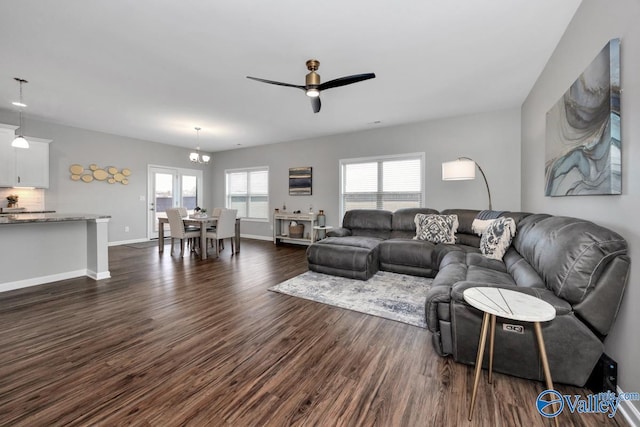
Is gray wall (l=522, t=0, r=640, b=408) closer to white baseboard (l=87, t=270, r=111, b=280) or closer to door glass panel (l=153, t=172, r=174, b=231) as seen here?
white baseboard (l=87, t=270, r=111, b=280)

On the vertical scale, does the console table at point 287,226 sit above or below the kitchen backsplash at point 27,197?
below

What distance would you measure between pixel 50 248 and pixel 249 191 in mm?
4731

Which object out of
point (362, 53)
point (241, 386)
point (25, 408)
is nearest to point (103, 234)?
point (25, 408)

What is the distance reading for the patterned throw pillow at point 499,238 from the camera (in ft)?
9.79

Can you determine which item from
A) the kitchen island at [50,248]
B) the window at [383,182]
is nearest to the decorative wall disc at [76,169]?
the kitchen island at [50,248]

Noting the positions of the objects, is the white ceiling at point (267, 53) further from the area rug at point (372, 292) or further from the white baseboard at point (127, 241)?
the white baseboard at point (127, 241)

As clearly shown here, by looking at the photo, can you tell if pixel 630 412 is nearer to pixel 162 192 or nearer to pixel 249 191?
pixel 249 191

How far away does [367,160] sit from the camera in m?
5.89

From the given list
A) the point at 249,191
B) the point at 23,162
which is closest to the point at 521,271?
the point at 249,191

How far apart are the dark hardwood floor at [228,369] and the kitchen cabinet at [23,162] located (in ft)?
9.48

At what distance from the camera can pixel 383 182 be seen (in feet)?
18.8

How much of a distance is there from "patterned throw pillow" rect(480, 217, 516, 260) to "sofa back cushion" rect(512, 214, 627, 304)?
39.5 inches

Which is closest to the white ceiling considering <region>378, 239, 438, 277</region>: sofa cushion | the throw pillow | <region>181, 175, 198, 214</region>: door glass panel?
the throw pillow

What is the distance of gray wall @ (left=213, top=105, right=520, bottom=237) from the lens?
14.9ft
